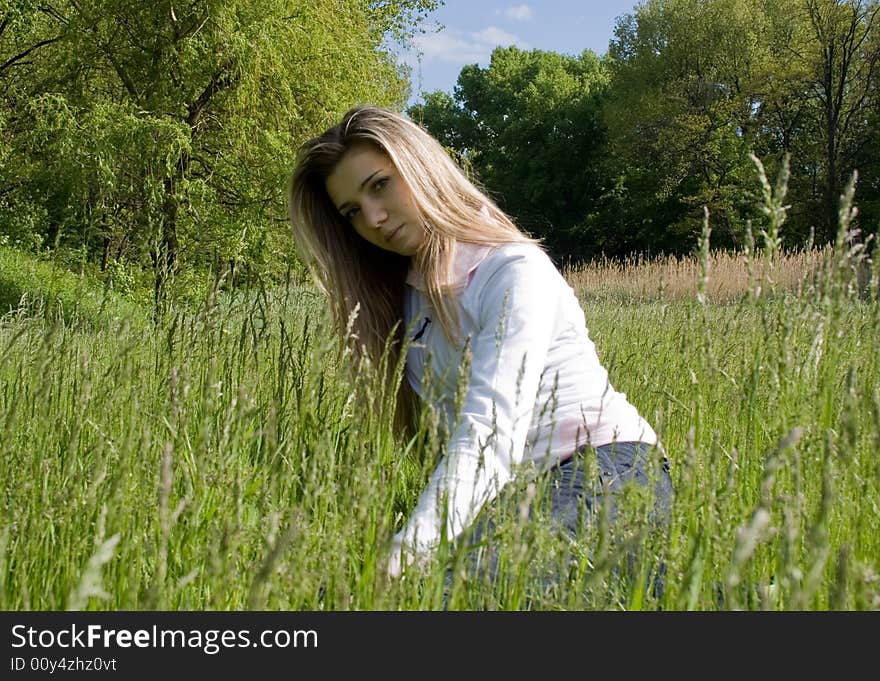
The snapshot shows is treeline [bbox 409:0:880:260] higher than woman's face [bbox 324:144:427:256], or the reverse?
treeline [bbox 409:0:880:260]

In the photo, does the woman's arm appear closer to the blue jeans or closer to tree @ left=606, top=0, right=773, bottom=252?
the blue jeans

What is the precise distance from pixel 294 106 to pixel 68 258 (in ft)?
10.2

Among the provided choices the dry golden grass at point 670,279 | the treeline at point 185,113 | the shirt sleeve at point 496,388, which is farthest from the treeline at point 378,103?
the dry golden grass at point 670,279

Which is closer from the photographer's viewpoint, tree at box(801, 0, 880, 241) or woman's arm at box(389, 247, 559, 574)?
woman's arm at box(389, 247, 559, 574)

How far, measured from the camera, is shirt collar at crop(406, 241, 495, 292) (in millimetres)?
2451

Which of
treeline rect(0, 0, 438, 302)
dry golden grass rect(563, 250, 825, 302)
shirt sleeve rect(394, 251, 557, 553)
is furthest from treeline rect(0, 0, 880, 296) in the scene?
dry golden grass rect(563, 250, 825, 302)

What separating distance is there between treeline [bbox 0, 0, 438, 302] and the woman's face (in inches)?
240

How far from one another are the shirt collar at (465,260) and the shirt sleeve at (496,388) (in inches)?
2.8

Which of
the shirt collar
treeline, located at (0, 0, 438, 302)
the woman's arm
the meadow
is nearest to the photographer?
the meadow

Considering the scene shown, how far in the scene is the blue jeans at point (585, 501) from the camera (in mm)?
1236

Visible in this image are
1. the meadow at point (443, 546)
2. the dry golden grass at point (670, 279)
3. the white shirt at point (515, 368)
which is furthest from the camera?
the dry golden grass at point (670, 279)

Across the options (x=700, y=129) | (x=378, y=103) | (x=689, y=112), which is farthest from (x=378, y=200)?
(x=689, y=112)

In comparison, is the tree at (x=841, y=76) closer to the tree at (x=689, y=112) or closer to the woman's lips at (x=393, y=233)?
the tree at (x=689, y=112)
